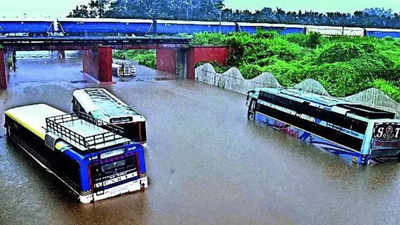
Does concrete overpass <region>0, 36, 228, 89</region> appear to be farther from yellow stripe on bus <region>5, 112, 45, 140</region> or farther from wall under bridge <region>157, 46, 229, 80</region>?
yellow stripe on bus <region>5, 112, 45, 140</region>

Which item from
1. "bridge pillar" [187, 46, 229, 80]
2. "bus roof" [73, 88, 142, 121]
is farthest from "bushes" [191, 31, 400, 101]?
"bus roof" [73, 88, 142, 121]

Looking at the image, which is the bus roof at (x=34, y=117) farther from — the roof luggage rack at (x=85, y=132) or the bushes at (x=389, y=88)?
the bushes at (x=389, y=88)

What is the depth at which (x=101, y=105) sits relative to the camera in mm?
18094

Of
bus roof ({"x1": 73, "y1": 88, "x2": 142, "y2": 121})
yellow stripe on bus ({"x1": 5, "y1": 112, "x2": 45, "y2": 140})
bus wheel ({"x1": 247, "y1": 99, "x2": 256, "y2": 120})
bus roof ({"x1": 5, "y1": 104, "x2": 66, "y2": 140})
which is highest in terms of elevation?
bus roof ({"x1": 73, "y1": 88, "x2": 142, "y2": 121})

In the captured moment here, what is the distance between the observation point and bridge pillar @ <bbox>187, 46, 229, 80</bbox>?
38938 mm

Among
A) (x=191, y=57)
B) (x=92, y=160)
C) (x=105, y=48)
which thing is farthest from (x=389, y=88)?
(x=105, y=48)

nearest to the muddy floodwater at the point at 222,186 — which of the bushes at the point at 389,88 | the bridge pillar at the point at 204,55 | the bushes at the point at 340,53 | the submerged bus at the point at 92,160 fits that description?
the submerged bus at the point at 92,160

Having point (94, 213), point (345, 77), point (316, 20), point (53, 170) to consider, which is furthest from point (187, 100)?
point (316, 20)

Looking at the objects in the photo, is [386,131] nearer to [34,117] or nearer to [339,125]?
[339,125]

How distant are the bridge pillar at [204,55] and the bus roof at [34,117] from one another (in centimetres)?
2256

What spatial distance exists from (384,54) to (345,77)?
6026mm

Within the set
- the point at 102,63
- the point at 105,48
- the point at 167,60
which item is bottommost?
the point at 167,60

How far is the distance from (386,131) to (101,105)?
11.8 meters

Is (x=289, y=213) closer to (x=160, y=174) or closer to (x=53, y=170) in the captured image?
(x=160, y=174)
